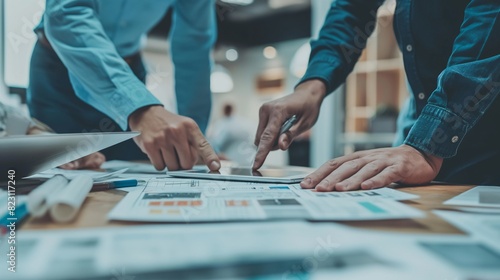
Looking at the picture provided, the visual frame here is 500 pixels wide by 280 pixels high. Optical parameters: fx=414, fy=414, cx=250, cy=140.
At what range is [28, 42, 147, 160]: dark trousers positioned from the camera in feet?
4.25

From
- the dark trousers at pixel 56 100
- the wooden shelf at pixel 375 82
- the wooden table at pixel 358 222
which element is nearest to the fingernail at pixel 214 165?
the wooden table at pixel 358 222

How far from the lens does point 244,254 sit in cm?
30

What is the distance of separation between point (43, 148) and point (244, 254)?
1.39 ft

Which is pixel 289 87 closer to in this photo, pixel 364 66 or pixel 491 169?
pixel 364 66

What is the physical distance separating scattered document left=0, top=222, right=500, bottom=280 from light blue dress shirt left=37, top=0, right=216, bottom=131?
23.0 inches

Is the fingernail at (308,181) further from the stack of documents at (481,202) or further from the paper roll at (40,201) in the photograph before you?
the paper roll at (40,201)

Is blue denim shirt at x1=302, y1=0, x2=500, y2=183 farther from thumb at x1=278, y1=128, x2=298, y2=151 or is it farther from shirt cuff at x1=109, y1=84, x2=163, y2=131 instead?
shirt cuff at x1=109, y1=84, x2=163, y2=131

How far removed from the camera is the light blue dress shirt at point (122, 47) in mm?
936

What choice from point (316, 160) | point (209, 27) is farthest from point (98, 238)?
point (316, 160)

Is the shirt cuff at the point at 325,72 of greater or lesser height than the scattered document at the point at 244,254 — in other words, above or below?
above

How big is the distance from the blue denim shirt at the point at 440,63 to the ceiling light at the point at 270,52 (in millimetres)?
6363

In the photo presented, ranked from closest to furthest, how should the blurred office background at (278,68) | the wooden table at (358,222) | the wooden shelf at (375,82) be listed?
1. the wooden table at (358,222)
2. the blurred office background at (278,68)
3. the wooden shelf at (375,82)

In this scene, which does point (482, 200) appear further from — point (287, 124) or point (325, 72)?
point (325, 72)

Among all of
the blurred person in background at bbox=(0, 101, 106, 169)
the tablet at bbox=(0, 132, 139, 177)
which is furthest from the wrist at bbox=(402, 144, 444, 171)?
the blurred person in background at bbox=(0, 101, 106, 169)
